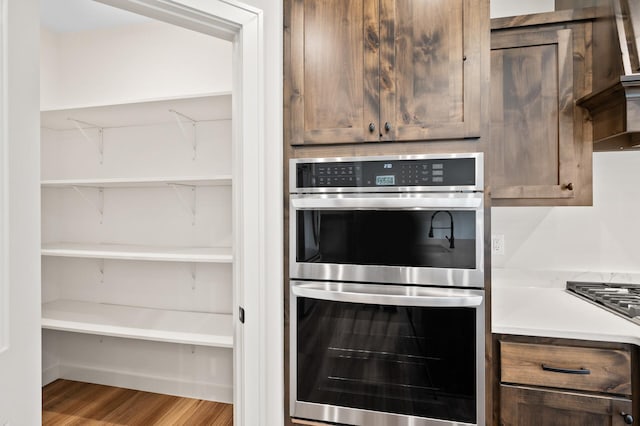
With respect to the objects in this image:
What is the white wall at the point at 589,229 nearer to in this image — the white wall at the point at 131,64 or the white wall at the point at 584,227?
the white wall at the point at 584,227

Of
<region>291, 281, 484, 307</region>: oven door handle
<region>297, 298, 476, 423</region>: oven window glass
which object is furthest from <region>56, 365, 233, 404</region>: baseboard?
<region>291, 281, 484, 307</region>: oven door handle

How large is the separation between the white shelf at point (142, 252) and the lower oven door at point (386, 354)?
791mm

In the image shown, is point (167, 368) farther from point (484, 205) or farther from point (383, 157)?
point (484, 205)

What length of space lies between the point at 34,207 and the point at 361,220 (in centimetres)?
108

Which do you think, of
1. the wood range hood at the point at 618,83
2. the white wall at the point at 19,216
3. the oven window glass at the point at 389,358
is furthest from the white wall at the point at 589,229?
the white wall at the point at 19,216

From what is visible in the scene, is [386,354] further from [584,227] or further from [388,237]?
[584,227]

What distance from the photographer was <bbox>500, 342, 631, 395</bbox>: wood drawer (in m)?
1.28

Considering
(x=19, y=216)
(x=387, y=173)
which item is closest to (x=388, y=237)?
(x=387, y=173)

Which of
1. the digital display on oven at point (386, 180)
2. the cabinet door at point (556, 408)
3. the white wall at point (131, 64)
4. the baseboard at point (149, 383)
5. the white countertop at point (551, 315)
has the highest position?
the white wall at point (131, 64)

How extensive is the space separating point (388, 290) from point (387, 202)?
0.36 m

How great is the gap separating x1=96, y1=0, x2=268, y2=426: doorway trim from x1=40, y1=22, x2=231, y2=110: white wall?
0.98 meters

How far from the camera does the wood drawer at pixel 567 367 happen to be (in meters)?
1.28

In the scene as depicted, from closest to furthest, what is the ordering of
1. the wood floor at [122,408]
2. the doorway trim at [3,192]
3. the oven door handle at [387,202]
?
the doorway trim at [3,192] < the oven door handle at [387,202] < the wood floor at [122,408]

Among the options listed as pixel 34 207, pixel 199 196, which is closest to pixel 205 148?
pixel 199 196
